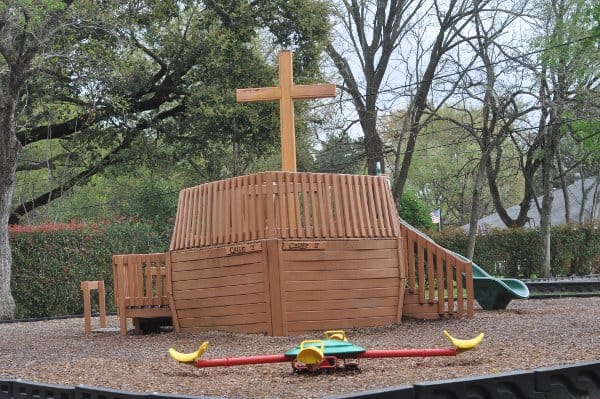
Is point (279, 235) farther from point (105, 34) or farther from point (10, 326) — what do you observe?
point (105, 34)

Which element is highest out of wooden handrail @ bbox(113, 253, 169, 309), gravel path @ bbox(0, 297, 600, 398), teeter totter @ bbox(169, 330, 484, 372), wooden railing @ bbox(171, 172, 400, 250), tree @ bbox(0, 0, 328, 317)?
tree @ bbox(0, 0, 328, 317)

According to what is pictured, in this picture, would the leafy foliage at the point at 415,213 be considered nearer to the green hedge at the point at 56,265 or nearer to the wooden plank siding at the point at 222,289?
the green hedge at the point at 56,265

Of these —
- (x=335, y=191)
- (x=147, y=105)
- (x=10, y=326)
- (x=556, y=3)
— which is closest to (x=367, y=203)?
(x=335, y=191)

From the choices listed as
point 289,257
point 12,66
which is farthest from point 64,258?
point 289,257

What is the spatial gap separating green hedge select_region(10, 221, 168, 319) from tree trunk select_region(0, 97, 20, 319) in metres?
1.06

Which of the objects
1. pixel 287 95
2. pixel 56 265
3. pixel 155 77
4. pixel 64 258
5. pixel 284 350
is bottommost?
pixel 284 350

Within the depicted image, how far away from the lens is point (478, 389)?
17.9 ft

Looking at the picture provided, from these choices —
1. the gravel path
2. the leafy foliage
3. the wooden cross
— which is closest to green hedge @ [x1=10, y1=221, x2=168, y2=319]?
the gravel path

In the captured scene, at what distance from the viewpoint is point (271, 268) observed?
1107 centimetres

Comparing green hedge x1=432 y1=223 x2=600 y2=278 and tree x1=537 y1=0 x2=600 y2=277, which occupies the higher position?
tree x1=537 y1=0 x2=600 y2=277

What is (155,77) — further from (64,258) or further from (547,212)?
(547,212)

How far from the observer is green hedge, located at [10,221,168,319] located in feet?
65.2

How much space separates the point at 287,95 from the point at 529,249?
20034 millimetres

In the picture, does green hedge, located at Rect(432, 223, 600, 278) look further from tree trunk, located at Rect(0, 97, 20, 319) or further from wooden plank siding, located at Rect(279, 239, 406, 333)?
wooden plank siding, located at Rect(279, 239, 406, 333)
